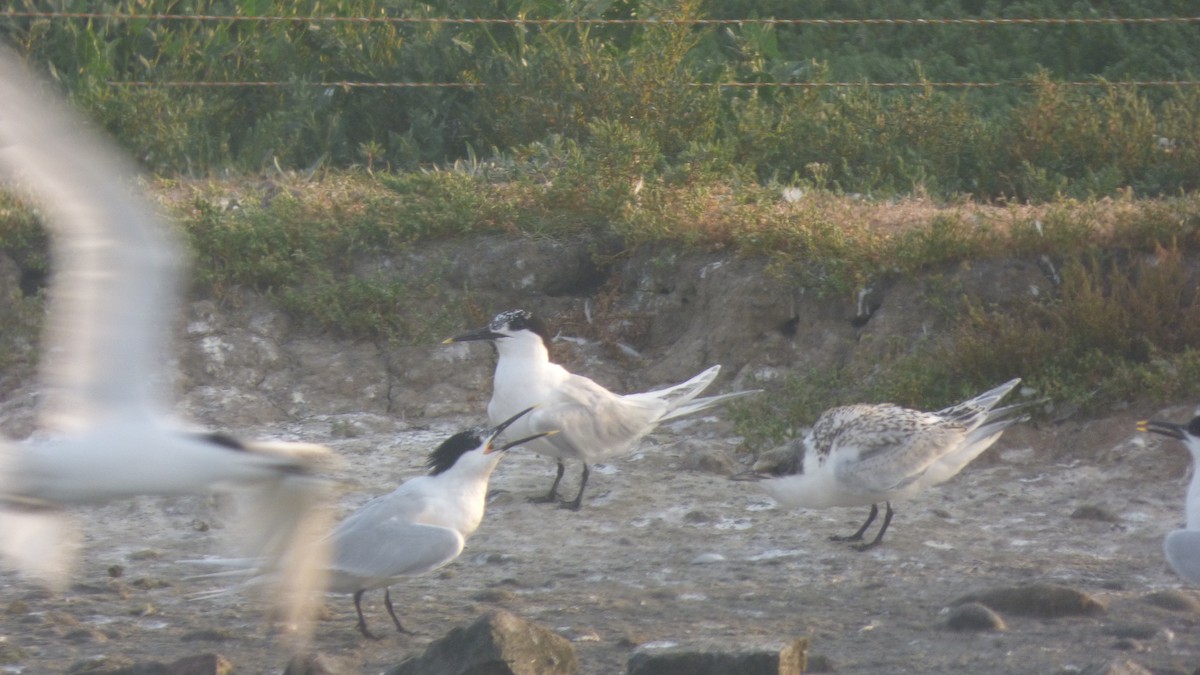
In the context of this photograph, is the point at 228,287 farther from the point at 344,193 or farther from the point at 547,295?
the point at 547,295

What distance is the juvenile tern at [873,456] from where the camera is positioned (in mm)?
5844

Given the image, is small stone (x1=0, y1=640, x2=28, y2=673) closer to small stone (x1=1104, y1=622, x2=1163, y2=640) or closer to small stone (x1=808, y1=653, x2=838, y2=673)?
small stone (x1=808, y1=653, x2=838, y2=673)

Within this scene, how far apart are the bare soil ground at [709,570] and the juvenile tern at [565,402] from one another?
20cm

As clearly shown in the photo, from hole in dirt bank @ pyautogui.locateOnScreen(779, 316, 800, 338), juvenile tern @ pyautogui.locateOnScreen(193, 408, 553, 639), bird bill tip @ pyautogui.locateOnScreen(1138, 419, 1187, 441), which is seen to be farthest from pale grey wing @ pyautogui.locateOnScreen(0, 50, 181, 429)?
hole in dirt bank @ pyautogui.locateOnScreen(779, 316, 800, 338)

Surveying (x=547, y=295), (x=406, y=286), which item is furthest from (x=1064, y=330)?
(x=406, y=286)

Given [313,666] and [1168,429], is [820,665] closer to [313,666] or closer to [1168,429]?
[313,666]

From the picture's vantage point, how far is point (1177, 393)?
6457 mm

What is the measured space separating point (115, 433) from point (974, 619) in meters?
2.66

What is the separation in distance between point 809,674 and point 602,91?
5.36 meters

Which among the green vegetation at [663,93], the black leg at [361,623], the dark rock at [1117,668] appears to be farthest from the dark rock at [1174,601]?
the green vegetation at [663,93]

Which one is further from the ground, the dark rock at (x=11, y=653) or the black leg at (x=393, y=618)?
the black leg at (x=393, y=618)

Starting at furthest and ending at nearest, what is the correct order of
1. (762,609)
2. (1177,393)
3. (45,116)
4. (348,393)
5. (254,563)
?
1. (348,393)
2. (1177,393)
3. (762,609)
4. (254,563)
5. (45,116)

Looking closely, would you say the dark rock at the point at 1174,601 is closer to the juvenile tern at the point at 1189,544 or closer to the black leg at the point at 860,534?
the juvenile tern at the point at 1189,544

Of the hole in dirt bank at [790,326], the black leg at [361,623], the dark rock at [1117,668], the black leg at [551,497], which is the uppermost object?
the hole in dirt bank at [790,326]
